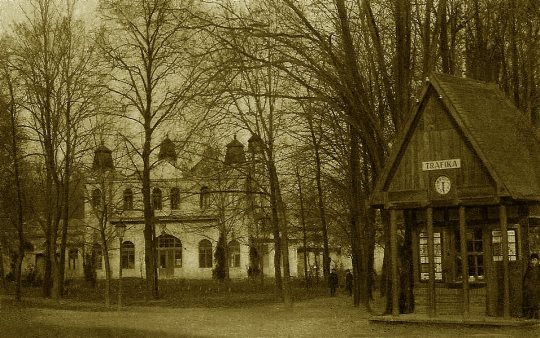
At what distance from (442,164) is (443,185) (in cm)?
54

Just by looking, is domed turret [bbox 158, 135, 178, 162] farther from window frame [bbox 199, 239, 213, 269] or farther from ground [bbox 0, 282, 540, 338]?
window frame [bbox 199, 239, 213, 269]

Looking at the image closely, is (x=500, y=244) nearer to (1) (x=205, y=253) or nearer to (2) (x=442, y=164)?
(2) (x=442, y=164)

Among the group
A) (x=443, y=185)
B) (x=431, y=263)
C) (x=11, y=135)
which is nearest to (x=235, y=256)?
(x=11, y=135)

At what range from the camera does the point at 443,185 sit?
22.8m

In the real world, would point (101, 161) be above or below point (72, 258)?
above

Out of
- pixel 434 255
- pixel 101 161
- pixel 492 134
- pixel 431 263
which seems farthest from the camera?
pixel 101 161

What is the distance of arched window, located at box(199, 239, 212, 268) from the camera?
266ft

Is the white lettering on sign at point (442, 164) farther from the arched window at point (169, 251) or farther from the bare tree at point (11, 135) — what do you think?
the arched window at point (169, 251)

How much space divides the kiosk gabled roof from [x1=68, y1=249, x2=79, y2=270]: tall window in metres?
63.7

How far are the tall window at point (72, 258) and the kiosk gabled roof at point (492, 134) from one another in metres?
63.7

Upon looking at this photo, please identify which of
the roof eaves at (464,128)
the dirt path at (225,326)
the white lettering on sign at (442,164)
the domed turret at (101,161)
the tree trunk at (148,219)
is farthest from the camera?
the domed turret at (101,161)

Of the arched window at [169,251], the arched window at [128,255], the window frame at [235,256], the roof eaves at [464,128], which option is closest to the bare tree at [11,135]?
the roof eaves at [464,128]

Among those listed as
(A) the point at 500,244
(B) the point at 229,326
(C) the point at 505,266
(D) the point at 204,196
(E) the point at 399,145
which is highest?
(D) the point at 204,196

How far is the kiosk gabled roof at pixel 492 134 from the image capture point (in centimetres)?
2205
